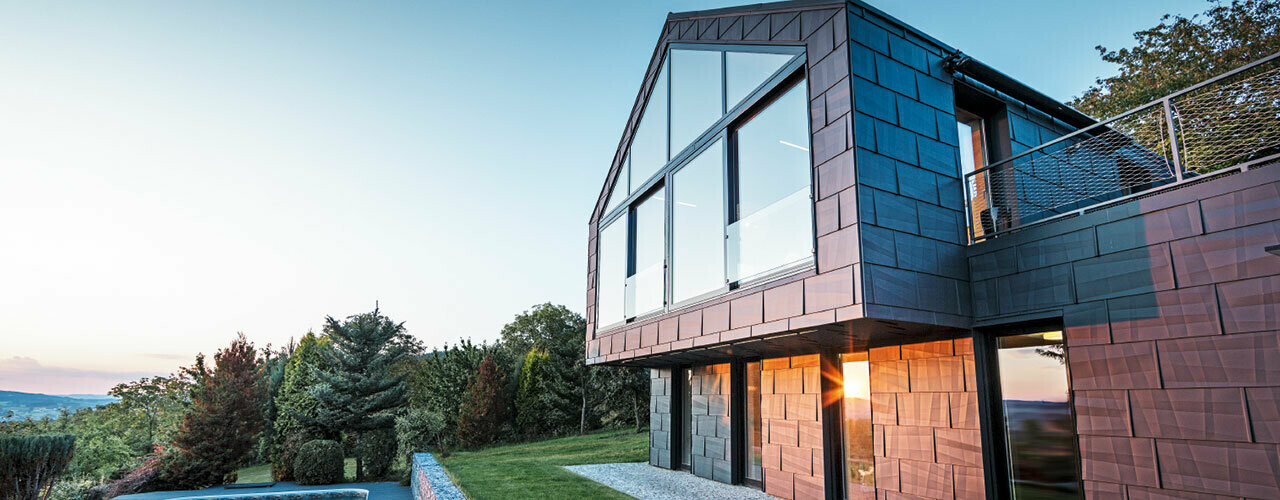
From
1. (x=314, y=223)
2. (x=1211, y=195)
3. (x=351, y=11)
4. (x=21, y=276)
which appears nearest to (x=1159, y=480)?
(x=1211, y=195)

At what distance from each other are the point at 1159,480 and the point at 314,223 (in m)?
17.9

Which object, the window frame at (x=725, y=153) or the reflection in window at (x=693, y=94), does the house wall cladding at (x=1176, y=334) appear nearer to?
the window frame at (x=725, y=153)

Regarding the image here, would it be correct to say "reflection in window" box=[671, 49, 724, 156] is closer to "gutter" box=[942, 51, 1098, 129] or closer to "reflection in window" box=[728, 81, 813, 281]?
"reflection in window" box=[728, 81, 813, 281]

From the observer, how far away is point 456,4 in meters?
12.7

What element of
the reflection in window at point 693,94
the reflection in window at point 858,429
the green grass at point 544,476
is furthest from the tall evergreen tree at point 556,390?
the reflection in window at point 858,429

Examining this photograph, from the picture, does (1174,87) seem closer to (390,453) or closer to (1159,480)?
(1159,480)

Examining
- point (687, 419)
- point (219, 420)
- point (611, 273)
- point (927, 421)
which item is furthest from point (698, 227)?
point (219, 420)

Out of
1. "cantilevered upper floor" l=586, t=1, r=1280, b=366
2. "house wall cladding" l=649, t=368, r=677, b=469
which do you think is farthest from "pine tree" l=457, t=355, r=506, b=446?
"cantilevered upper floor" l=586, t=1, r=1280, b=366

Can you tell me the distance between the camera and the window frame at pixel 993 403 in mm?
5008

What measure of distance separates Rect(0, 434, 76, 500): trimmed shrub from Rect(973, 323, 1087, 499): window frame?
14.5 metres

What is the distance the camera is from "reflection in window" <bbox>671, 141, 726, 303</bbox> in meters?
7.01

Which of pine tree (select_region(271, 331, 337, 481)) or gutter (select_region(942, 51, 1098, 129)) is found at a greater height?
gutter (select_region(942, 51, 1098, 129))

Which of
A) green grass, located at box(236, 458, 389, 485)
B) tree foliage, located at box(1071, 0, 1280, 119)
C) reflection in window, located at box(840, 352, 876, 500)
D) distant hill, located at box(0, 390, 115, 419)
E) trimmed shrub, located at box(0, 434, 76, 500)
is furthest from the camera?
distant hill, located at box(0, 390, 115, 419)

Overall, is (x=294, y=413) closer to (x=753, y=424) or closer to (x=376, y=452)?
(x=376, y=452)
